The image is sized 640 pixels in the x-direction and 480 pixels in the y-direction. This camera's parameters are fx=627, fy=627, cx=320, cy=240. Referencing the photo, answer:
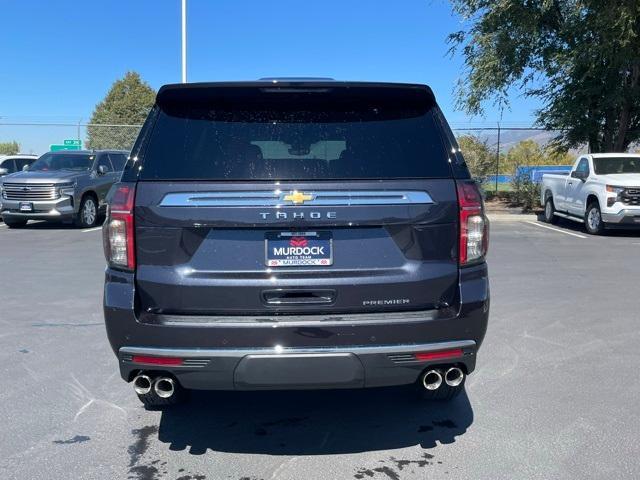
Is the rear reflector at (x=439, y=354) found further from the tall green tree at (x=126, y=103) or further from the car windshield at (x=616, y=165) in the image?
the tall green tree at (x=126, y=103)

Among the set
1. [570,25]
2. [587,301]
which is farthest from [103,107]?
[587,301]

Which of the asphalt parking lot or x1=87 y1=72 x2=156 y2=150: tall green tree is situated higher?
x1=87 y1=72 x2=156 y2=150: tall green tree

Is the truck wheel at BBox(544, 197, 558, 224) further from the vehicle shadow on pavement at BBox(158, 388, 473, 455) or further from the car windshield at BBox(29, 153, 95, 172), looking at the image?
the vehicle shadow on pavement at BBox(158, 388, 473, 455)

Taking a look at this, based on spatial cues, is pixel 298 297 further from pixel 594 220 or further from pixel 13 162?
pixel 13 162

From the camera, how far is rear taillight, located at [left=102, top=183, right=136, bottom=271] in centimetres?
326

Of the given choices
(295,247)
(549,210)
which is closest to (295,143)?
(295,247)

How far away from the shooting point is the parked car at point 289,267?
10.5 ft

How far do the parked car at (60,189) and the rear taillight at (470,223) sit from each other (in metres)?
12.4

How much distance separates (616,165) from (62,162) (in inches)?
536

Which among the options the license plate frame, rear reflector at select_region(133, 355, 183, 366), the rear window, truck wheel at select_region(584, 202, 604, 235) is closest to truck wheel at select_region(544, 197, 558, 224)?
truck wheel at select_region(584, 202, 604, 235)

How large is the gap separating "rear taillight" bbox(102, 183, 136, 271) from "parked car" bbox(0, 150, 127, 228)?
A: 1183cm

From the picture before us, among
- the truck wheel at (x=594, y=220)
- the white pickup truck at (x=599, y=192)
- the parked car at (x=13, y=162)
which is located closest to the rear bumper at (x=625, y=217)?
the white pickup truck at (x=599, y=192)

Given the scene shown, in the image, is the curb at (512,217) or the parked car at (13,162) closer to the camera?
the curb at (512,217)

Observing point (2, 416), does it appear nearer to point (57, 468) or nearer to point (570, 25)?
point (57, 468)
